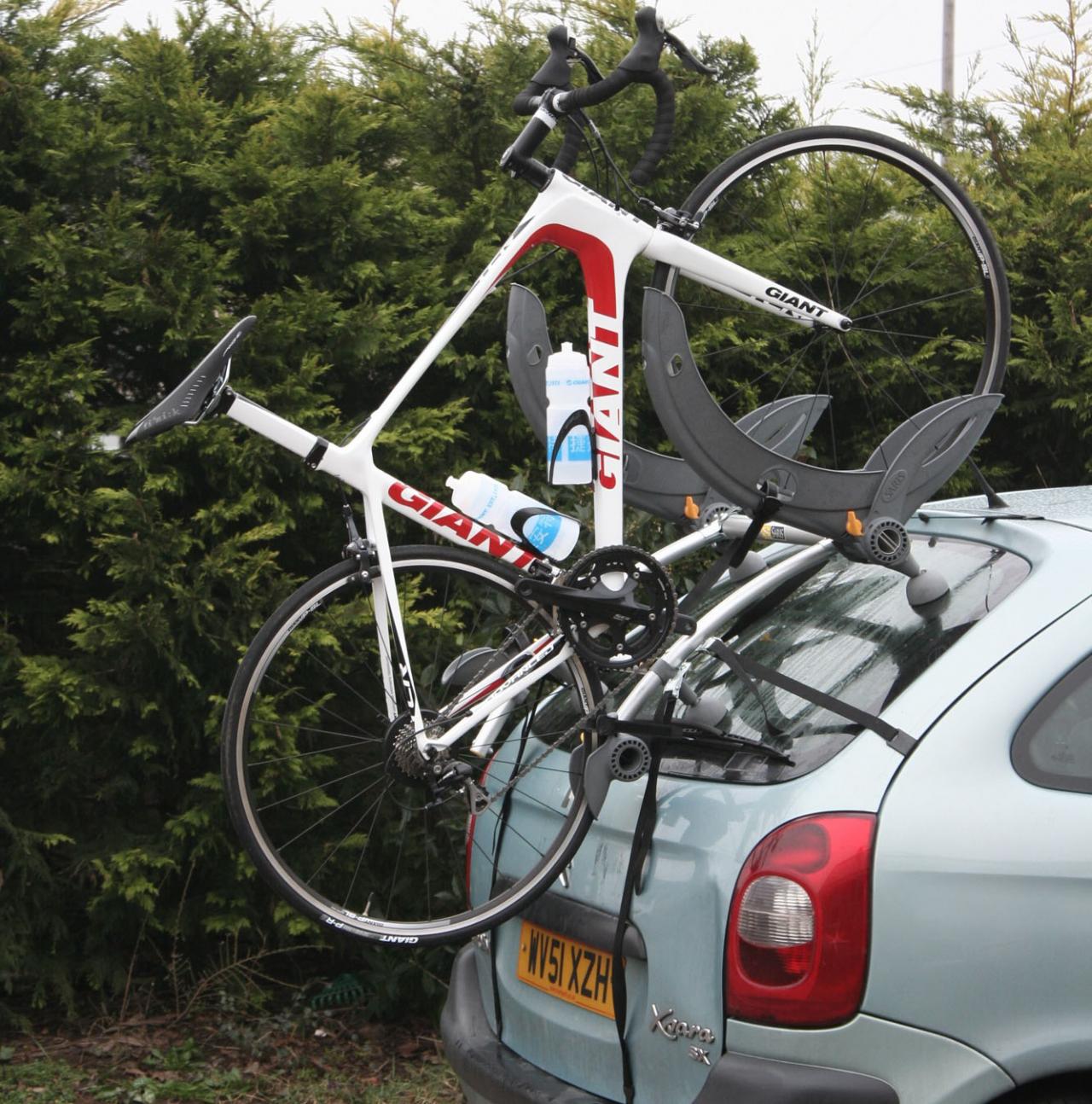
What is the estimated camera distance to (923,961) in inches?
81.5

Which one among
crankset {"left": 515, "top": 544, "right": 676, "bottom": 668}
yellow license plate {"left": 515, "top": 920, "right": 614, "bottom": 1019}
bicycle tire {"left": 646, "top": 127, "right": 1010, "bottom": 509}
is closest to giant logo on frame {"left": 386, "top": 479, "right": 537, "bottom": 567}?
crankset {"left": 515, "top": 544, "right": 676, "bottom": 668}

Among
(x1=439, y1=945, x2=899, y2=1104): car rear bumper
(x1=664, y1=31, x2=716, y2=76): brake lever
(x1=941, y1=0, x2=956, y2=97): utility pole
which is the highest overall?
(x1=941, y1=0, x2=956, y2=97): utility pole

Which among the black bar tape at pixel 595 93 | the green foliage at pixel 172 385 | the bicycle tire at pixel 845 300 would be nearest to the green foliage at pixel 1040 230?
the bicycle tire at pixel 845 300

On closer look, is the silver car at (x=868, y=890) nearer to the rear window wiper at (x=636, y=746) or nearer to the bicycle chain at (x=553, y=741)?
the rear window wiper at (x=636, y=746)

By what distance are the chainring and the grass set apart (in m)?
1.64

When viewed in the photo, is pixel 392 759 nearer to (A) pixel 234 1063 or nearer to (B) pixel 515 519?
(B) pixel 515 519

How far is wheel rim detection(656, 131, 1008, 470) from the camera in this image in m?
4.82

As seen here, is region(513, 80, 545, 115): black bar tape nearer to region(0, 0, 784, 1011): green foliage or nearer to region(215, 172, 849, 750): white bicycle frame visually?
region(215, 172, 849, 750): white bicycle frame

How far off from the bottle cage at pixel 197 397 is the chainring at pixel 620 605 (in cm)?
81

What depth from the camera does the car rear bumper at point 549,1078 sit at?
81.5 inches

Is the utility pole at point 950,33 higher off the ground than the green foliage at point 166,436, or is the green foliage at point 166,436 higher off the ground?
the utility pole at point 950,33

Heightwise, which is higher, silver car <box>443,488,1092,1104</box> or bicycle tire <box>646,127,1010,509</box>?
bicycle tire <box>646,127,1010,509</box>

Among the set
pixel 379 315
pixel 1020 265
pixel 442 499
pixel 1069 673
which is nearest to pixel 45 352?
pixel 379 315

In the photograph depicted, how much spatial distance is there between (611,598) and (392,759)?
574 millimetres
